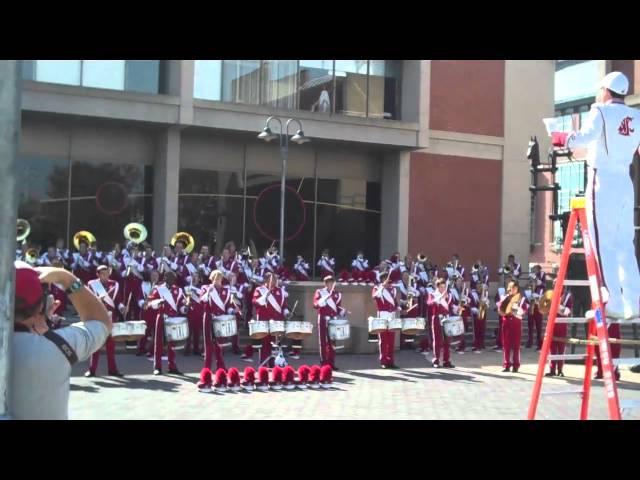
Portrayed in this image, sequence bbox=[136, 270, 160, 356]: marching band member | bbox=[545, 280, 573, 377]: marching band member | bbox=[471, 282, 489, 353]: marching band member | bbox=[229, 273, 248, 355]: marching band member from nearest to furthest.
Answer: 1. bbox=[545, 280, 573, 377]: marching band member
2. bbox=[229, 273, 248, 355]: marching band member
3. bbox=[136, 270, 160, 356]: marching band member
4. bbox=[471, 282, 489, 353]: marching band member

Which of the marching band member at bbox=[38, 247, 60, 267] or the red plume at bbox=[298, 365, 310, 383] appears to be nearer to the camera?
the red plume at bbox=[298, 365, 310, 383]

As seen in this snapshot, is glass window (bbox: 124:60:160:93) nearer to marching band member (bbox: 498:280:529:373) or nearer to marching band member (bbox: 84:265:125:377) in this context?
marching band member (bbox: 84:265:125:377)

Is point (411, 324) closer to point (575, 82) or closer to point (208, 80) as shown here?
A: point (208, 80)

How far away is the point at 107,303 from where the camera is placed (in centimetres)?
1611

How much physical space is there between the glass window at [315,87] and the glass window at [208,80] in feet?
11.1

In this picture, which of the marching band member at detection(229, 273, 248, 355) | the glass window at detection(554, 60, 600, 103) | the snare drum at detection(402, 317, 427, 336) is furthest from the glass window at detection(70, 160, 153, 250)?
the glass window at detection(554, 60, 600, 103)

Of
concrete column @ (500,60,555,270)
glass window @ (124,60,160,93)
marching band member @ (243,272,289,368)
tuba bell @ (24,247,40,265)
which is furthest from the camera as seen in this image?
concrete column @ (500,60,555,270)

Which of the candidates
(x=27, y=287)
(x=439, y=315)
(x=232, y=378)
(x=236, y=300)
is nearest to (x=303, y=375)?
(x=232, y=378)

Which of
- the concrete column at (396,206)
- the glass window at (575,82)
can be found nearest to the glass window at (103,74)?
the concrete column at (396,206)

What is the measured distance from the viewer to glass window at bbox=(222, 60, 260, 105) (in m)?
28.9

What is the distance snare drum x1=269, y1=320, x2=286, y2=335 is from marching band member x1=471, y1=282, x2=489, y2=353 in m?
6.69

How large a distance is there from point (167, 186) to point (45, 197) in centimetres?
395

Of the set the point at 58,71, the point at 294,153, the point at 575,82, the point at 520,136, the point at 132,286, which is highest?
the point at 575,82

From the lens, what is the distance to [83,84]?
26.5 m
